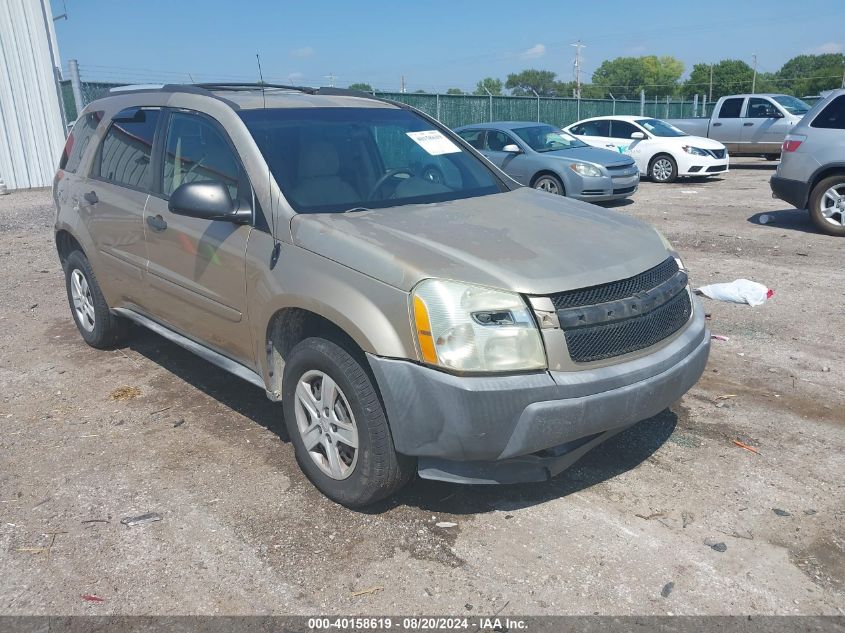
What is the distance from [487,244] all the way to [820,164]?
782 cm

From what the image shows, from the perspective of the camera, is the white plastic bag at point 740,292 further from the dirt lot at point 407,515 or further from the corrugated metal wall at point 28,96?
the corrugated metal wall at point 28,96

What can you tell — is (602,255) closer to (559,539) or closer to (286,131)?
(559,539)

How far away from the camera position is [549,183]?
12352 millimetres

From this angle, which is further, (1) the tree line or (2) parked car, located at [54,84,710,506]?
(1) the tree line

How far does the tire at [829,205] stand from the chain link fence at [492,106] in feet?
33.7

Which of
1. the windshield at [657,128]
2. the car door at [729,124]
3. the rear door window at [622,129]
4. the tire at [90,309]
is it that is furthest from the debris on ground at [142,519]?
the car door at [729,124]

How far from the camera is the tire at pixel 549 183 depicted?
1218 cm

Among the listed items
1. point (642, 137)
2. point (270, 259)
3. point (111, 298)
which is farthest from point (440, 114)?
point (270, 259)

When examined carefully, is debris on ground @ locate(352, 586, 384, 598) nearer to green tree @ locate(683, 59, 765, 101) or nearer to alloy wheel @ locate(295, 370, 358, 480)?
alloy wheel @ locate(295, 370, 358, 480)

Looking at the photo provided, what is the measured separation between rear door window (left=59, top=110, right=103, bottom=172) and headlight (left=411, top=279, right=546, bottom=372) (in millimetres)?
3549

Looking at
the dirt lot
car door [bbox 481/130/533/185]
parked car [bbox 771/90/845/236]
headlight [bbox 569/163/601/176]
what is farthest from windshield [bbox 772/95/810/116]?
the dirt lot

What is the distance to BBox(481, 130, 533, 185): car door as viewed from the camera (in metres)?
12.6

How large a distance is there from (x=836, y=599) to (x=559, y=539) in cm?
105

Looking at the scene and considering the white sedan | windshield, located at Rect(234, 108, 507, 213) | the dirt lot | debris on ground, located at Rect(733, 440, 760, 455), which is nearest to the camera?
the dirt lot
